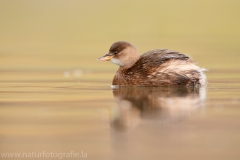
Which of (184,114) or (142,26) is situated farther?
(142,26)

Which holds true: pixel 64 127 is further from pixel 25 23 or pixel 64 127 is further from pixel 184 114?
pixel 25 23

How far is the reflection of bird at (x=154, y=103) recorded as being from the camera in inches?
410

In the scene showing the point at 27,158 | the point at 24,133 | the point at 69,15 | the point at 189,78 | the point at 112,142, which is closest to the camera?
the point at 27,158

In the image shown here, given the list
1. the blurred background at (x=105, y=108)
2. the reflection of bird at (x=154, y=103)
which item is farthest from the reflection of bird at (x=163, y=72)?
the blurred background at (x=105, y=108)

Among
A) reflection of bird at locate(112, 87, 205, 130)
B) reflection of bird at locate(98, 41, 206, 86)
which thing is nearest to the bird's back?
reflection of bird at locate(98, 41, 206, 86)

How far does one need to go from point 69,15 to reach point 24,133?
43.2m

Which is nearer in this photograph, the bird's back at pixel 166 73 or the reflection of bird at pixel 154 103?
the reflection of bird at pixel 154 103

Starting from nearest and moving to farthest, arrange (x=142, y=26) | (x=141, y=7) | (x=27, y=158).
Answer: (x=27, y=158)
(x=142, y=26)
(x=141, y=7)

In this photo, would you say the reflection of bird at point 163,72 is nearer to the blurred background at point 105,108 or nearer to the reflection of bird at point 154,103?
the reflection of bird at point 154,103

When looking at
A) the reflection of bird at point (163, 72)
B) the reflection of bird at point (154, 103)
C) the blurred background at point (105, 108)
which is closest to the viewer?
the blurred background at point (105, 108)

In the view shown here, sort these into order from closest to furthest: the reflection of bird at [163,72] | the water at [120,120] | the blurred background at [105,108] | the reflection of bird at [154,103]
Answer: the water at [120,120], the blurred background at [105,108], the reflection of bird at [154,103], the reflection of bird at [163,72]

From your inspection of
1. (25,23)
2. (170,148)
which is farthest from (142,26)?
(170,148)

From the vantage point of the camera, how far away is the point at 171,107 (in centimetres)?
1138

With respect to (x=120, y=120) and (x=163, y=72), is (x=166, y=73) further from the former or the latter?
(x=120, y=120)
